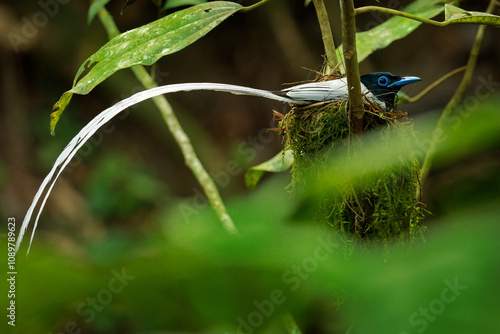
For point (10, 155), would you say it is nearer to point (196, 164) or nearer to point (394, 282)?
point (196, 164)

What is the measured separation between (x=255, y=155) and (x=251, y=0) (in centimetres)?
103

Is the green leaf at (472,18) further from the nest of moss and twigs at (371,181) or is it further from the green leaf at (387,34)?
the green leaf at (387,34)

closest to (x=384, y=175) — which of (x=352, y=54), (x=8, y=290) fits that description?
(x=352, y=54)

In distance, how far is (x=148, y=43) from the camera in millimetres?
859

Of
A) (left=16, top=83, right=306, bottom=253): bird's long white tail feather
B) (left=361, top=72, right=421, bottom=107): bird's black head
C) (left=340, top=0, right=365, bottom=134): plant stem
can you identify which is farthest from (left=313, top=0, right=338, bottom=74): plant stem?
(left=16, top=83, right=306, bottom=253): bird's long white tail feather

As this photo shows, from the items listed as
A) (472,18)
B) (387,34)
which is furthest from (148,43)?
(387,34)

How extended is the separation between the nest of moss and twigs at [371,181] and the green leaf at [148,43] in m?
0.30

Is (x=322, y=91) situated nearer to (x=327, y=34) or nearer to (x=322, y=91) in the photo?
(x=322, y=91)

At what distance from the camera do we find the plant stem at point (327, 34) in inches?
43.0

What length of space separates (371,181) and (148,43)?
0.49 m

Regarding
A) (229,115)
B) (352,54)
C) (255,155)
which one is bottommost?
(255,155)

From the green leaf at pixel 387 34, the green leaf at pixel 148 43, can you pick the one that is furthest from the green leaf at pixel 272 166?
the green leaf at pixel 148 43

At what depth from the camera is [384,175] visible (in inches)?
34.9

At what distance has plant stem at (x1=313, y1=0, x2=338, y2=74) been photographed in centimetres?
109
